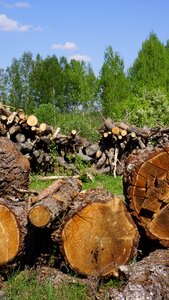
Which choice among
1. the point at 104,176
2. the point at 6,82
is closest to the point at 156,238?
the point at 104,176

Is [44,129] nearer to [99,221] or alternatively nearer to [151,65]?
[99,221]

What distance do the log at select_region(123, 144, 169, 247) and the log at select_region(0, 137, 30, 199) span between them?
2.12 metres

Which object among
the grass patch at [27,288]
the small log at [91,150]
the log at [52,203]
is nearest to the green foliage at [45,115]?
the small log at [91,150]

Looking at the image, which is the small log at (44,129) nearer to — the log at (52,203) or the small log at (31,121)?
the small log at (31,121)

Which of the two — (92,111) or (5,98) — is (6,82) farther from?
(92,111)

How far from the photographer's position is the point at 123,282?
18.3 ft

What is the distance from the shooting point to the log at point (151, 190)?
6035 mm

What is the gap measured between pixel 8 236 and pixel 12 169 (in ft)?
6.89

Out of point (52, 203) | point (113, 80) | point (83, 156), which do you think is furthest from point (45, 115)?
point (52, 203)

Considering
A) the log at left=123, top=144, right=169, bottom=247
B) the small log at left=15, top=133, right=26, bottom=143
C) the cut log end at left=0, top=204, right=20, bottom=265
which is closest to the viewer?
the cut log end at left=0, top=204, right=20, bottom=265

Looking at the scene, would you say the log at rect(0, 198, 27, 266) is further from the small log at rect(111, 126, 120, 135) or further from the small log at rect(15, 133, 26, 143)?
the small log at rect(111, 126, 120, 135)

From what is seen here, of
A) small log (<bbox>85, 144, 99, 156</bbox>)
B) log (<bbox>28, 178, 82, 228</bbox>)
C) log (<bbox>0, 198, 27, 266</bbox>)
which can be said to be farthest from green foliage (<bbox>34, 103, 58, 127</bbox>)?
log (<bbox>0, 198, 27, 266</bbox>)

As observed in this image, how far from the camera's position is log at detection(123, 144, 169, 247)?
6035 mm

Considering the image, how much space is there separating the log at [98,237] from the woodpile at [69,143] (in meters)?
8.48
